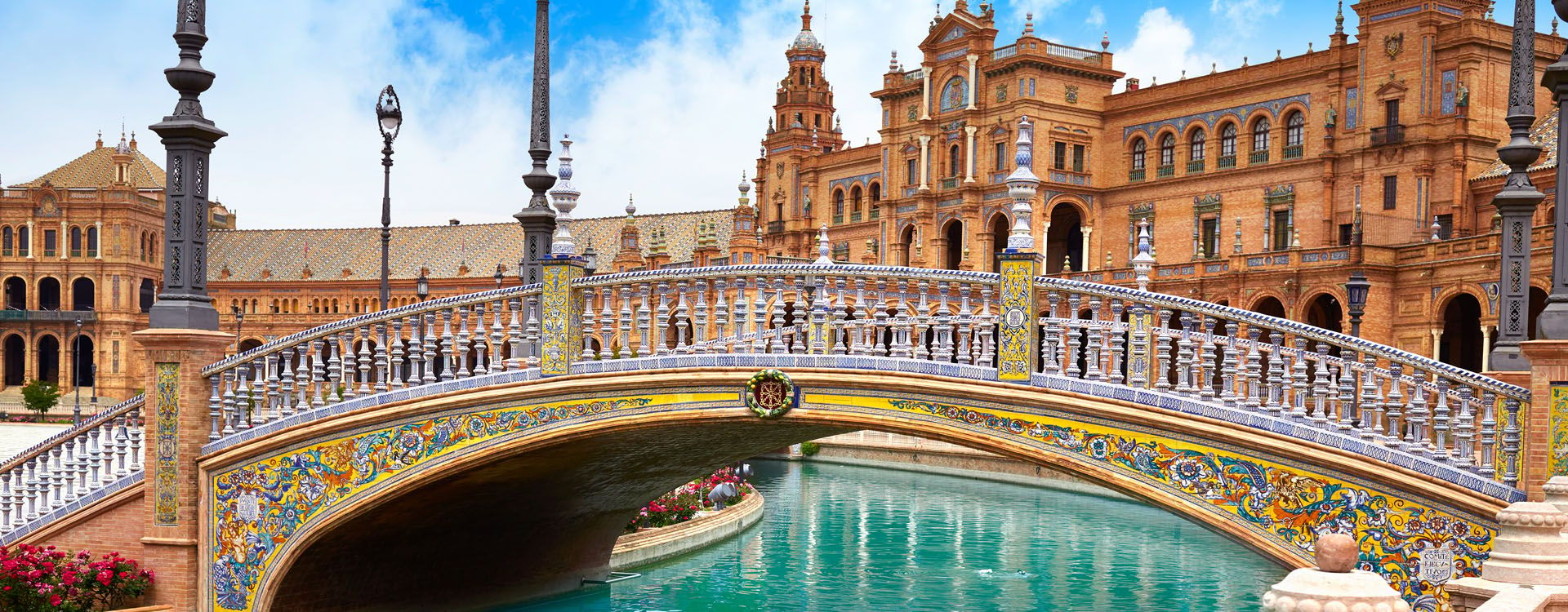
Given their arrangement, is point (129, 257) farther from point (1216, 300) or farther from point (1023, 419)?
point (1023, 419)

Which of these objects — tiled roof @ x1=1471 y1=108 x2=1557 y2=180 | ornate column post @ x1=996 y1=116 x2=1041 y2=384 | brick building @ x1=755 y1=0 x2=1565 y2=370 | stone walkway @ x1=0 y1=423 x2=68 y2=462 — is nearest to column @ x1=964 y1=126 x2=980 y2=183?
brick building @ x1=755 y1=0 x2=1565 y2=370

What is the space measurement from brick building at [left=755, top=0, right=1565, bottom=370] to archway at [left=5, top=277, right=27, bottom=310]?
41.9m

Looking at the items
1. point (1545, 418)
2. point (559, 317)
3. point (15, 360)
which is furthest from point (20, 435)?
point (15, 360)

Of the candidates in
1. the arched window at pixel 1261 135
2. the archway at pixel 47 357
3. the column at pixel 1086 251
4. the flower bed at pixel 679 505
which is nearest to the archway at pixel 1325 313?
the arched window at pixel 1261 135

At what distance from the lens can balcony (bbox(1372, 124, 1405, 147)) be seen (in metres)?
42.5

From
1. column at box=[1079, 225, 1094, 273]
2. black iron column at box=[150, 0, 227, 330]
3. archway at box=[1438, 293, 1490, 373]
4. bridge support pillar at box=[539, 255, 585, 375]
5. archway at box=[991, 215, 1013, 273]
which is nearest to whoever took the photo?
bridge support pillar at box=[539, 255, 585, 375]

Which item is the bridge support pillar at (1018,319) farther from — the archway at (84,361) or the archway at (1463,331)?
the archway at (84,361)

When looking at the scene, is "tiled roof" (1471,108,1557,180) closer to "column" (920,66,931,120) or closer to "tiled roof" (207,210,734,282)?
"column" (920,66,931,120)

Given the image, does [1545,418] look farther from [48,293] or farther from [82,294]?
[48,293]

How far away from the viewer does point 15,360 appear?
259 feet

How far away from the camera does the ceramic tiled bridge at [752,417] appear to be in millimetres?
9094

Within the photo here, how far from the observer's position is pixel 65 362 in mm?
77000

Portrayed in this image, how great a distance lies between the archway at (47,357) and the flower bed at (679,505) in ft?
207

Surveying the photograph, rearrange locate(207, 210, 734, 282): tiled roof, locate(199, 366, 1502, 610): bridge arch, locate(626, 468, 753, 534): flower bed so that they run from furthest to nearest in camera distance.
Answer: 1. locate(207, 210, 734, 282): tiled roof
2. locate(626, 468, 753, 534): flower bed
3. locate(199, 366, 1502, 610): bridge arch
